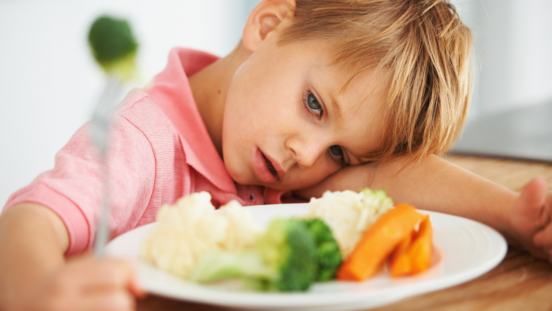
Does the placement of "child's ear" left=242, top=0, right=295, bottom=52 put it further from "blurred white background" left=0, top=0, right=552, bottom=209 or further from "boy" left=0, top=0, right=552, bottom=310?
"blurred white background" left=0, top=0, right=552, bottom=209

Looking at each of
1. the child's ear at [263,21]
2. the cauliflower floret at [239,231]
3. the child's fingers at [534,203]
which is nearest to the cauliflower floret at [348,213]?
the cauliflower floret at [239,231]

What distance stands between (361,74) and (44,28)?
2.27 meters

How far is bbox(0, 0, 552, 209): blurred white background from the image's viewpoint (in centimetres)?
226

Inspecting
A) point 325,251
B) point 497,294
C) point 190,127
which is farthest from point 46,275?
point 190,127

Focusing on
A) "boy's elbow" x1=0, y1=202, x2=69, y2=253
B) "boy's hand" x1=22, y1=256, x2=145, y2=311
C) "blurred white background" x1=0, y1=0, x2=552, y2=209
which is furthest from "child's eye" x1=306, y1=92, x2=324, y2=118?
"blurred white background" x1=0, y1=0, x2=552, y2=209

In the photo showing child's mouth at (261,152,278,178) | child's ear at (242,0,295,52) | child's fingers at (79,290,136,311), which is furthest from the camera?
child's ear at (242,0,295,52)

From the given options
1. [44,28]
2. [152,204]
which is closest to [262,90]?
[152,204]

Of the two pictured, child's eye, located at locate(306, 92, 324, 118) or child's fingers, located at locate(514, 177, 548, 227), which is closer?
child's fingers, located at locate(514, 177, 548, 227)

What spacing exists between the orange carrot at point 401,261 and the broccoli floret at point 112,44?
1.46 ft

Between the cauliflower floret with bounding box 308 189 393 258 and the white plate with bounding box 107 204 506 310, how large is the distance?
0.24 feet

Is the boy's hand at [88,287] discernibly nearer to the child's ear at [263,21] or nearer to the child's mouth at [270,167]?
the child's mouth at [270,167]

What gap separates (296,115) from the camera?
1.09 meters

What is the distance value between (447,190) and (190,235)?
642mm

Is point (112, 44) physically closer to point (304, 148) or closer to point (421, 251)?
point (421, 251)
